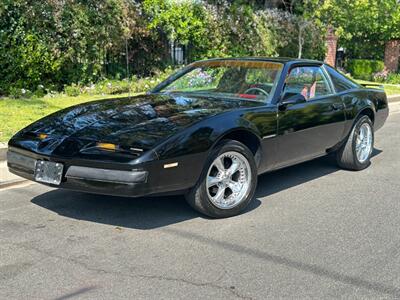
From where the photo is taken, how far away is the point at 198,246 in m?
4.15

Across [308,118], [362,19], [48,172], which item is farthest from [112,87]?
[362,19]

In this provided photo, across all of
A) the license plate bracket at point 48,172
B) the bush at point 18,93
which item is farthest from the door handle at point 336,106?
the bush at point 18,93

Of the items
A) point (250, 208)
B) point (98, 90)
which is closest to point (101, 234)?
point (250, 208)

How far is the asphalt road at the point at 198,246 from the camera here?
3455 mm

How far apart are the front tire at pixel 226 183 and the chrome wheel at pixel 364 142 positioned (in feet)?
7.68

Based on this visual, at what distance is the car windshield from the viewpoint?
18.1 ft

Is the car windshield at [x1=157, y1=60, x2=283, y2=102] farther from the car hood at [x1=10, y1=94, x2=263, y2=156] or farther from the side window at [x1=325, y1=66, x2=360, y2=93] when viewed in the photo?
the side window at [x1=325, y1=66, x2=360, y2=93]

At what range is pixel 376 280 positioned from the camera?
362cm

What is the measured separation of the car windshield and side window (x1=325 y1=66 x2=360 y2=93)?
3.42ft

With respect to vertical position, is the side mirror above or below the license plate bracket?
above

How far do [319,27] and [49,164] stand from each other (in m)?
16.5

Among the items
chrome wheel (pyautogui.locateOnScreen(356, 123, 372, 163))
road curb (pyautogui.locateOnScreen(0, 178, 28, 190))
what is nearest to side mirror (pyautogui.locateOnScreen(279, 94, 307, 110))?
chrome wheel (pyautogui.locateOnScreen(356, 123, 372, 163))

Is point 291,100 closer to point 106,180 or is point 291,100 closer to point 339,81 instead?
point 339,81

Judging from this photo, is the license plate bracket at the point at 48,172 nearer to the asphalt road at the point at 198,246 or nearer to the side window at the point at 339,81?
the asphalt road at the point at 198,246
